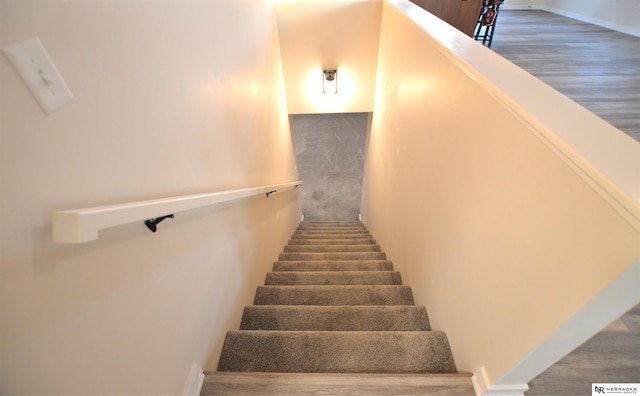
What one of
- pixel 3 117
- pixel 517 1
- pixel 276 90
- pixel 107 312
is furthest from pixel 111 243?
pixel 517 1

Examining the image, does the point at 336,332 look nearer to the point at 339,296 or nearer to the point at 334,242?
the point at 339,296

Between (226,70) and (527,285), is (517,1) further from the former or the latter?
(527,285)

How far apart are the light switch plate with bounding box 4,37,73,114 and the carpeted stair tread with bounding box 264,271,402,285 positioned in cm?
205

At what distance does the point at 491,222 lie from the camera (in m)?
0.98

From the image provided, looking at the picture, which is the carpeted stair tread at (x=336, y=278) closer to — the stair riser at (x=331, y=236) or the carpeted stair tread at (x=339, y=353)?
the carpeted stair tread at (x=339, y=353)

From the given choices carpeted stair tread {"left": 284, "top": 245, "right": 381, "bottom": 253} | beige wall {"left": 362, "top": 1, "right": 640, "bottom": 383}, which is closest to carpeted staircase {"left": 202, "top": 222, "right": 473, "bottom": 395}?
beige wall {"left": 362, "top": 1, "right": 640, "bottom": 383}

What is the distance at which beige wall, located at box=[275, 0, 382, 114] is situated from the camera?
10.4ft

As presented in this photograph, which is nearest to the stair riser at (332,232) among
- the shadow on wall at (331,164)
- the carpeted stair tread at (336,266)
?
the shadow on wall at (331,164)

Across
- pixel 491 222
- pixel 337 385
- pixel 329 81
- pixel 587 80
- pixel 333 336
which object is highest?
pixel 329 81

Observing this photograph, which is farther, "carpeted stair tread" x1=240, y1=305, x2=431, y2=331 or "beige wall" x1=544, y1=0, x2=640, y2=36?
"beige wall" x1=544, y1=0, x2=640, y2=36

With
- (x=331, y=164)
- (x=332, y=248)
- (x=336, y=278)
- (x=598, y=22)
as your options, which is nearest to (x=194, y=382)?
(x=336, y=278)

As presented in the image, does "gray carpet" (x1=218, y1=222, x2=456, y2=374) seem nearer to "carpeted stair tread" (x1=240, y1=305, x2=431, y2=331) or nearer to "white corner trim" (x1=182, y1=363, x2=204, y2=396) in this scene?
"carpeted stair tread" (x1=240, y1=305, x2=431, y2=331)

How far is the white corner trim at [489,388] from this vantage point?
3.31ft

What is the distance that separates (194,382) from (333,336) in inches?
25.0
